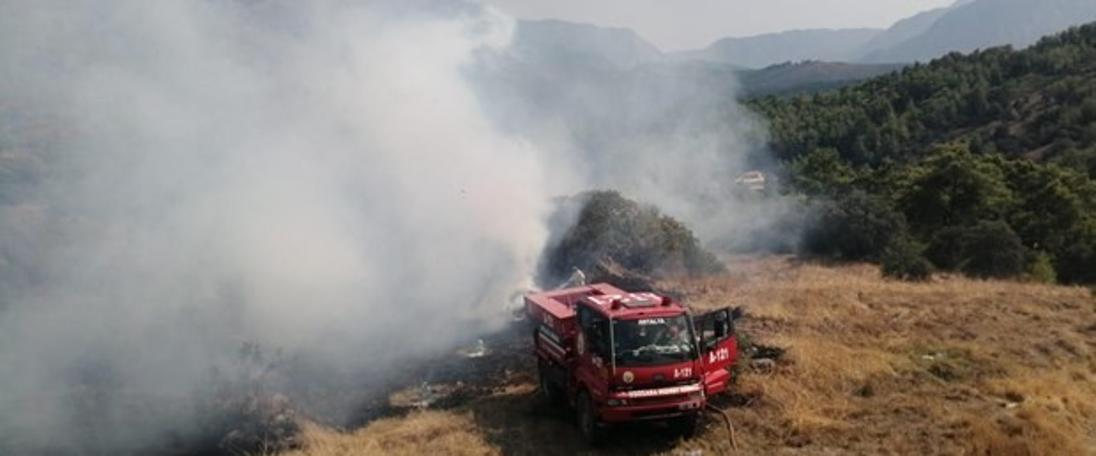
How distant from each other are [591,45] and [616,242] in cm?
1676

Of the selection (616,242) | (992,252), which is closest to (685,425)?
(616,242)

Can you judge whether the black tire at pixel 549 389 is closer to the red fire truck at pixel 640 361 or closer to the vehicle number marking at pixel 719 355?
the red fire truck at pixel 640 361

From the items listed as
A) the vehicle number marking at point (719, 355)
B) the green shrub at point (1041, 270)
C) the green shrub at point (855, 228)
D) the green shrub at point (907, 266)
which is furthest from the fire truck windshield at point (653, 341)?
the green shrub at point (855, 228)

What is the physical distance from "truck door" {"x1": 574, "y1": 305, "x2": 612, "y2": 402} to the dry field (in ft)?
3.93

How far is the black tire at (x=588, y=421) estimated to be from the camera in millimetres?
13320

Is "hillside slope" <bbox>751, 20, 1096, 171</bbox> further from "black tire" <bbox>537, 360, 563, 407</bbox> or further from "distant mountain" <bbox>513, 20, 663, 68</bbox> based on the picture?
"black tire" <bbox>537, 360, 563, 407</bbox>

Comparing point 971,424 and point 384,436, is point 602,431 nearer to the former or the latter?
point 384,436

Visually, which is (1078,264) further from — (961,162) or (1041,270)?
(961,162)

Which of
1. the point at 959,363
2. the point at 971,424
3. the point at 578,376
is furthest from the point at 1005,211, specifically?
the point at 578,376

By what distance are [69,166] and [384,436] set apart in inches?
658

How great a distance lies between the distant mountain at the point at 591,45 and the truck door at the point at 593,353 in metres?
25.4

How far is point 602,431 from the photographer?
13.4 meters

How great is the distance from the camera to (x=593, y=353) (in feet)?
43.0

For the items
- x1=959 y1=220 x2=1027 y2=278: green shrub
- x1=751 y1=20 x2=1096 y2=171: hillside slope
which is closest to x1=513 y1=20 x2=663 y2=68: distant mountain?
x1=959 y1=220 x2=1027 y2=278: green shrub
